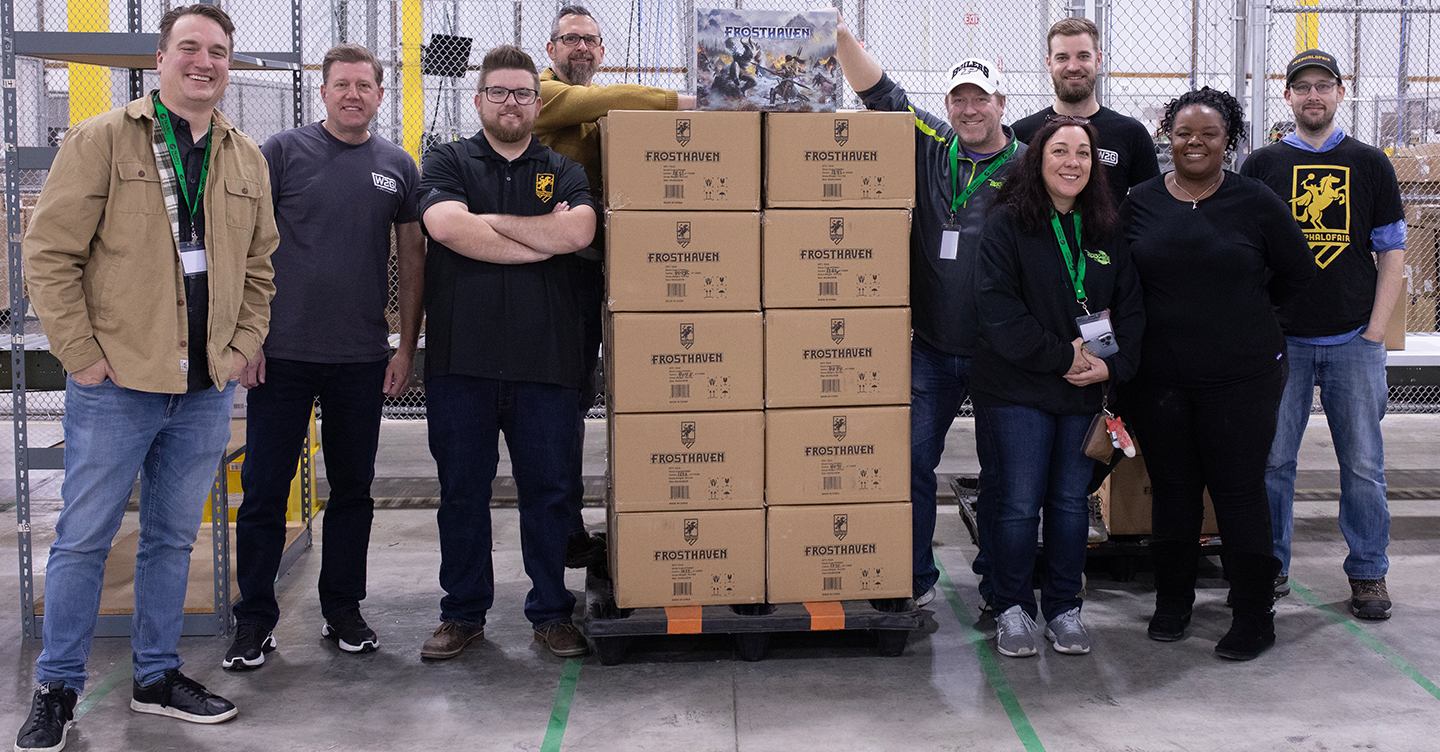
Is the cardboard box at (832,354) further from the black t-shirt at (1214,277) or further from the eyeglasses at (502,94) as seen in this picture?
the eyeglasses at (502,94)

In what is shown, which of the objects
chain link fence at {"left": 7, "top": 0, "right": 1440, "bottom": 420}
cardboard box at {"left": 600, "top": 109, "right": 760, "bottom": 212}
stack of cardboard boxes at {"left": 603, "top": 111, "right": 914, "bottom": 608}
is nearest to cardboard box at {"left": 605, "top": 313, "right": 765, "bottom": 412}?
stack of cardboard boxes at {"left": 603, "top": 111, "right": 914, "bottom": 608}

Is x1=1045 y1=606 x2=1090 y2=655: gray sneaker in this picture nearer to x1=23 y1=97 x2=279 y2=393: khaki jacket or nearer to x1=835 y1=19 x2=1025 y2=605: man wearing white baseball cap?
x1=835 y1=19 x2=1025 y2=605: man wearing white baseball cap

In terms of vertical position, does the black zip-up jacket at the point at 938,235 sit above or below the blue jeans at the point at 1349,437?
above

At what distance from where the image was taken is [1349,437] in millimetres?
3957

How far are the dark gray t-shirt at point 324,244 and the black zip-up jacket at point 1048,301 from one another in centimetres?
Result: 194

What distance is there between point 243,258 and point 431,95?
675cm

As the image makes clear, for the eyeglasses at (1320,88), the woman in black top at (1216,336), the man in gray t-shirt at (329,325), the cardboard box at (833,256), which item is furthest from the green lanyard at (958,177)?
the man in gray t-shirt at (329,325)

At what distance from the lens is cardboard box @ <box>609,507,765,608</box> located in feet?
11.4

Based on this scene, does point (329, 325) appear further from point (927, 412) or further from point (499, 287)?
point (927, 412)

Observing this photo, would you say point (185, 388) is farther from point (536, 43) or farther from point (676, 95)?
point (536, 43)

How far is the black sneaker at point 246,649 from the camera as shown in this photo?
344cm

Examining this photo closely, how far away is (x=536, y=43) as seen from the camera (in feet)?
32.7

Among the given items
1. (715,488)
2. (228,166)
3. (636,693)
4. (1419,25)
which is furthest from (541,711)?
(1419,25)

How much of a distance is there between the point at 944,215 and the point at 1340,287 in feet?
4.70
